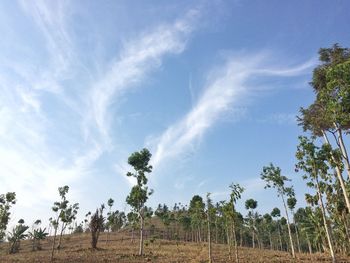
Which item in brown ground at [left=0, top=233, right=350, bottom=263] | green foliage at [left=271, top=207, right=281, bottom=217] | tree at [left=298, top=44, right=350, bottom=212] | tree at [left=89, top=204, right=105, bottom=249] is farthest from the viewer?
green foliage at [left=271, top=207, right=281, bottom=217]

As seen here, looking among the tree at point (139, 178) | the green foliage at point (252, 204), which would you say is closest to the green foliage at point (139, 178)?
the tree at point (139, 178)

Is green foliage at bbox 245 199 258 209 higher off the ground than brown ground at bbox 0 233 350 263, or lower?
higher

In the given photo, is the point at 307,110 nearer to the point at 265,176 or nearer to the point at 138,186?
the point at 265,176

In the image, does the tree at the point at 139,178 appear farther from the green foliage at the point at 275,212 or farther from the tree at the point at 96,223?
the green foliage at the point at 275,212

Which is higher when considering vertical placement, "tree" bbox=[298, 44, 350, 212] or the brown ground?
"tree" bbox=[298, 44, 350, 212]

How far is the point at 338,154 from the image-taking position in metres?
31.0

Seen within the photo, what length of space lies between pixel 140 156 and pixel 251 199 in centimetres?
2412

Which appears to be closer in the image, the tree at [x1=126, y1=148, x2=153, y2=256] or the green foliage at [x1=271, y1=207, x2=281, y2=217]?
the tree at [x1=126, y1=148, x2=153, y2=256]

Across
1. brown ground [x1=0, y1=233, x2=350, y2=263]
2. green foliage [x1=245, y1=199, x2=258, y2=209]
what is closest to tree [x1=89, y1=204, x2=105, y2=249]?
brown ground [x1=0, y1=233, x2=350, y2=263]

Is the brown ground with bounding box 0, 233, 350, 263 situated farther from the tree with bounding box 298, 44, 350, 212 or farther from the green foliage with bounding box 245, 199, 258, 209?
the tree with bounding box 298, 44, 350, 212

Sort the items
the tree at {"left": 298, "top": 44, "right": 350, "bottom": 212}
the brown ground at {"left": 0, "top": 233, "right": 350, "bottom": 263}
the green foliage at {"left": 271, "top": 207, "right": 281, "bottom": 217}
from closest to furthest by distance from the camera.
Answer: the tree at {"left": 298, "top": 44, "right": 350, "bottom": 212} → the brown ground at {"left": 0, "top": 233, "right": 350, "bottom": 263} → the green foliage at {"left": 271, "top": 207, "right": 281, "bottom": 217}

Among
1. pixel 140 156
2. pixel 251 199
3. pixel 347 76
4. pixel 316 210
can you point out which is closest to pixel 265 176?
pixel 316 210

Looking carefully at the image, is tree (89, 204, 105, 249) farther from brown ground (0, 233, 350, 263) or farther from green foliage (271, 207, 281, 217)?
green foliage (271, 207, 281, 217)

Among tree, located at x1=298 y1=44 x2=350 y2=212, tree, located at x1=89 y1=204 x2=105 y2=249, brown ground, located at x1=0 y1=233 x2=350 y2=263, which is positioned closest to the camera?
tree, located at x1=298 y1=44 x2=350 y2=212
